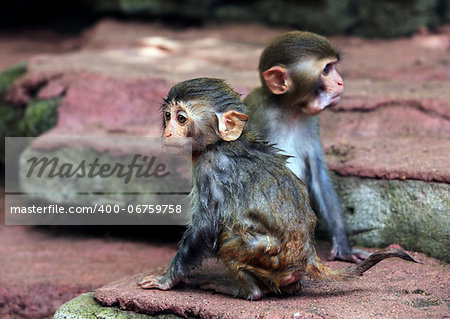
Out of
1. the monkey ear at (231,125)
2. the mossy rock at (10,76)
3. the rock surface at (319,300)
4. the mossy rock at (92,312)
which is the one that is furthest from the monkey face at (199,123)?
the mossy rock at (10,76)

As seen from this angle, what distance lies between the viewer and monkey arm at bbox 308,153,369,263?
6.18m

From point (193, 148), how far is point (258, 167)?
52 cm

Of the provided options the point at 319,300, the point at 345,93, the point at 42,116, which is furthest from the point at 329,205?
the point at 42,116

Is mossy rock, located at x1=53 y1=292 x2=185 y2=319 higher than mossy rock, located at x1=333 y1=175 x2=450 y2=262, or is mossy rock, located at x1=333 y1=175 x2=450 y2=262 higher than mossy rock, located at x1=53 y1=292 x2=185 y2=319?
mossy rock, located at x1=333 y1=175 x2=450 y2=262

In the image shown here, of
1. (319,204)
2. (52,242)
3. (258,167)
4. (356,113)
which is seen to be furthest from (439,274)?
(52,242)

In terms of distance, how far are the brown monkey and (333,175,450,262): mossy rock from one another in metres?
0.22

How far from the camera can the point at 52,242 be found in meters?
8.06

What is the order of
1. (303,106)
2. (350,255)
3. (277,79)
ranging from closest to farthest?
(350,255) → (277,79) → (303,106)

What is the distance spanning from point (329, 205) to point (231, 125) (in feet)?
5.72

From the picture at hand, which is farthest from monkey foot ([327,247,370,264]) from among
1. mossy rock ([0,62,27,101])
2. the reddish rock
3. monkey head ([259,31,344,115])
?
mossy rock ([0,62,27,101])

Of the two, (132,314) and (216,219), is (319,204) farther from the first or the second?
(132,314)

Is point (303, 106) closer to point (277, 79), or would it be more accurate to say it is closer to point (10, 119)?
point (277, 79)

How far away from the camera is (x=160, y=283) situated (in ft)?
17.0

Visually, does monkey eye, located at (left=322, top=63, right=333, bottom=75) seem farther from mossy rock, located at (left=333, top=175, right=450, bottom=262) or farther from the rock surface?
the rock surface
